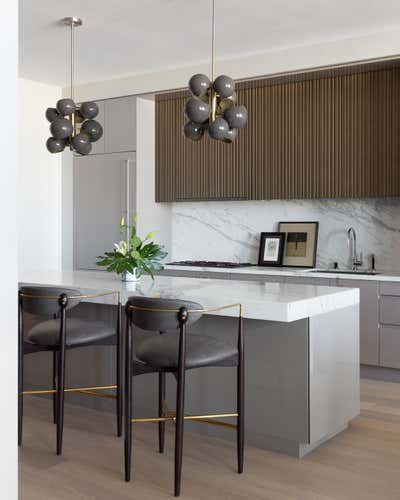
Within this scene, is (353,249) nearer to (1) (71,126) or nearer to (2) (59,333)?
(1) (71,126)

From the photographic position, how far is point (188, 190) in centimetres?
644

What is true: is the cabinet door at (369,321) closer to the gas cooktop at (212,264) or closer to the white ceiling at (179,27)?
the gas cooktop at (212,264)

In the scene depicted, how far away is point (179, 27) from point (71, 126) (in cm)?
118

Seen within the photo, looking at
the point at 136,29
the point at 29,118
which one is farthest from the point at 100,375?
the point at 29,118

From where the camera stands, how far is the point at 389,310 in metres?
4.95

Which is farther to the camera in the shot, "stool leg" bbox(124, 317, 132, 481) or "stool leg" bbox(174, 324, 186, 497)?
"stool leg" bbox(124, 317, 132, 481)

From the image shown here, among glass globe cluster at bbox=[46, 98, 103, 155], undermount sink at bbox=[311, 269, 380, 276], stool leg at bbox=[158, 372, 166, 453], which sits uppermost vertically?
glass globe cluster at bbox=[46, 98, 103, 155]

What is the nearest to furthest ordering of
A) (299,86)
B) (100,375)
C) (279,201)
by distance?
(100,375) < (299,86) < (279,201)

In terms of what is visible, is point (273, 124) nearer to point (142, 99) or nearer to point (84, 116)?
point (142, 99)

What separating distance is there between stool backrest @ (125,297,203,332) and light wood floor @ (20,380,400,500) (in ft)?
2.46

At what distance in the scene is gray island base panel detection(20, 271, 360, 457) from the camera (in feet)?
10.9

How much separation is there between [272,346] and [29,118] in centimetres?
441

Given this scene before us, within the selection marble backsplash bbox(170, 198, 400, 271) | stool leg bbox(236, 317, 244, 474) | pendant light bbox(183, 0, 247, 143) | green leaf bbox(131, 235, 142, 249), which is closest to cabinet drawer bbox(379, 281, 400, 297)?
marble backsplash bbox(170, 198, 400, 271)

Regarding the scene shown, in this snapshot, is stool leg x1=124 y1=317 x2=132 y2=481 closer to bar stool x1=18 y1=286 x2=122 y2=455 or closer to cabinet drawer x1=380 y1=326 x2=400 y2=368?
bar stool x1=18 y1=286 x2=122 y2=455
